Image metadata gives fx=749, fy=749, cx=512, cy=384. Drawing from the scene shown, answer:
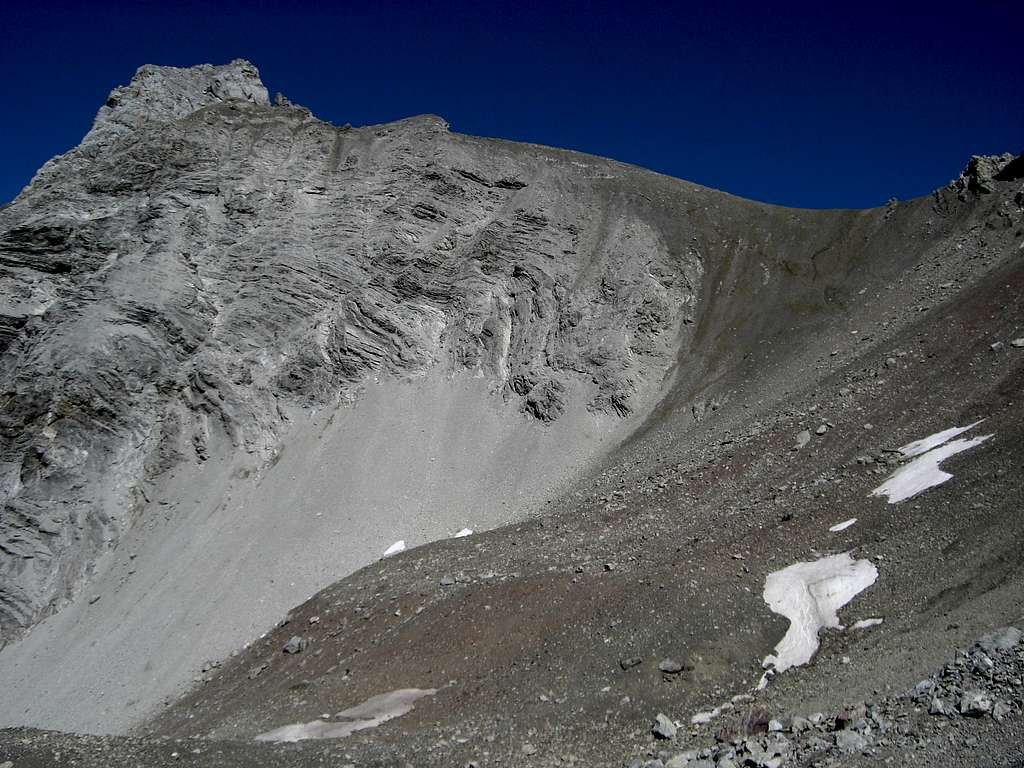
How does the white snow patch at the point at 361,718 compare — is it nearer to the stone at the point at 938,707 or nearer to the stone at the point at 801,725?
the stone at the point at 801,725

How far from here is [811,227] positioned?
42.5m

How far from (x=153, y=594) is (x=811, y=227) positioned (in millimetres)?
38532

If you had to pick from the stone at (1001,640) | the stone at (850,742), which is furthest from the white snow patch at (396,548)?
the stone at (1001,640)

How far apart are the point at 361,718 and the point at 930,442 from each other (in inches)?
610

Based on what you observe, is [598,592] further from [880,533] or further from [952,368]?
[952,368]

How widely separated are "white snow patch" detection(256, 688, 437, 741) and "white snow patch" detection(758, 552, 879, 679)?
7738 millimetres

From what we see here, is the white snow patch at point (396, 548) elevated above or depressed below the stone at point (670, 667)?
above

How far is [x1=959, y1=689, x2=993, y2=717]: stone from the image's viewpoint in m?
8.34

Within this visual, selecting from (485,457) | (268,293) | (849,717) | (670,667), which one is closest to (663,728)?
(670,667)

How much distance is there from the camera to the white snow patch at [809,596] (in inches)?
532

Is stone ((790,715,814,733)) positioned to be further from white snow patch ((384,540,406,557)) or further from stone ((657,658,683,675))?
white snow patch ((384,540,406,557))

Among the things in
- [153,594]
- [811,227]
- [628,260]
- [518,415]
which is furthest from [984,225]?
[153,594]

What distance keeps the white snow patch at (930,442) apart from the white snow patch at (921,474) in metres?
0.30

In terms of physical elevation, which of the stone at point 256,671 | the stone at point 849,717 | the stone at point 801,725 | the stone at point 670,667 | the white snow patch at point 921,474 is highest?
the stone at point 256,671
